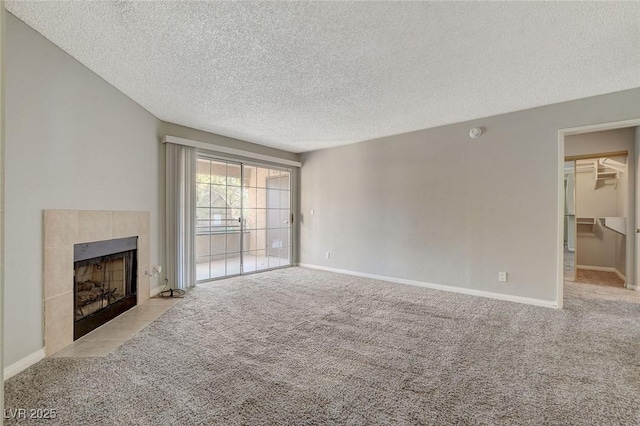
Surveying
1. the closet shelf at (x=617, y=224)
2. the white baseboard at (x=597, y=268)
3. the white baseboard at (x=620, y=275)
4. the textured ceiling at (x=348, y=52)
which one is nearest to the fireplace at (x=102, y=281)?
the textured ceiling at (x=348, y=52)

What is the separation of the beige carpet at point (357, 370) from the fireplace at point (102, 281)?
549mm

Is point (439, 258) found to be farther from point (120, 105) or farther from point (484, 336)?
point (120, 105)

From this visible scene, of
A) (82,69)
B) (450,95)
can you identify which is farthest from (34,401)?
(450,95)

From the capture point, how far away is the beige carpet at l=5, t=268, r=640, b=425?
171 centimetres

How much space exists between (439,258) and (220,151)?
4.00 metres

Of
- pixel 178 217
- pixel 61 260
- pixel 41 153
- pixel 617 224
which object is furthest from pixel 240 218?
pixel 617 224

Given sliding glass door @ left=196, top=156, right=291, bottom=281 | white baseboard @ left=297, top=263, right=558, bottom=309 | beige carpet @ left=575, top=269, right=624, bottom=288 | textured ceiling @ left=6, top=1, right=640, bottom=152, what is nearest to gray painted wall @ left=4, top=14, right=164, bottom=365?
textured ceiling @ left=6, top=1, right=640, bottom=152

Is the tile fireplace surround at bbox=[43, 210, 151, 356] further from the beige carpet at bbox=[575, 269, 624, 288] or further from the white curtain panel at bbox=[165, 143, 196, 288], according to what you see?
the beige carpet at bbox=[575, 269, 624, 288]

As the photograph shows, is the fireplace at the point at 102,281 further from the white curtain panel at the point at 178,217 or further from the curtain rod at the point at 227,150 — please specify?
the curtain rod at the point at 227,150

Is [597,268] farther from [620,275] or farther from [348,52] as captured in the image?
[348,52]

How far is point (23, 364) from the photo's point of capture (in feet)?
7.06

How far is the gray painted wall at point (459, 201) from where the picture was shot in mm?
3631

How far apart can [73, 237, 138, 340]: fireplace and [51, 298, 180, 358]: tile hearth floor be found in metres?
0.09

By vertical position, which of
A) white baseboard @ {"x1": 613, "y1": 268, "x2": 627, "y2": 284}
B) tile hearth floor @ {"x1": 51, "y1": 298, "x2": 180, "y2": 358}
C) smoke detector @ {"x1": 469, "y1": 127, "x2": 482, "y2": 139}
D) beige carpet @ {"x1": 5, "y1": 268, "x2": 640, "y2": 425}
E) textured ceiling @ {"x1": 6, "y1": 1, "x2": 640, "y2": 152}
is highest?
textured ceiling @ {"x1": 6, "y1": 1, "x2": 640, "y2": 152}
